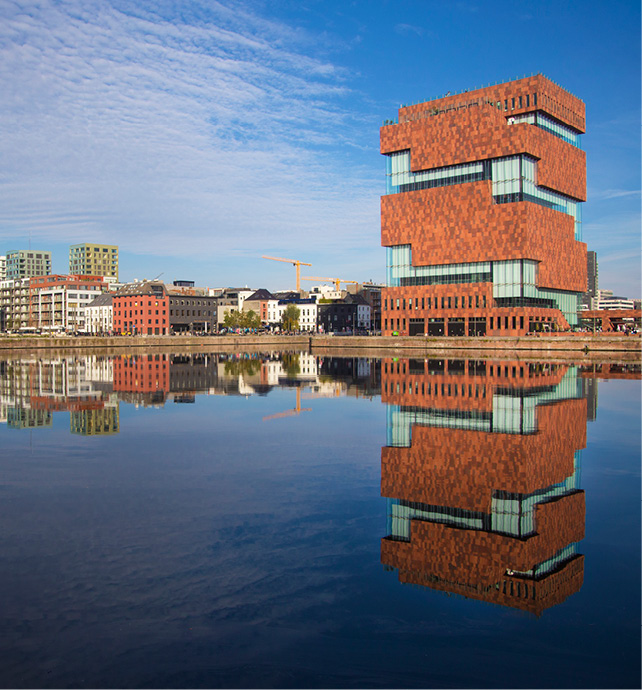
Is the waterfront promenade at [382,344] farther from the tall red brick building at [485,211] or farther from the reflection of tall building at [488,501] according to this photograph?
the reflection of tall building at [488,501]

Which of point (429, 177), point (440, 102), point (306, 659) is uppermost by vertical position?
point (440, 102)

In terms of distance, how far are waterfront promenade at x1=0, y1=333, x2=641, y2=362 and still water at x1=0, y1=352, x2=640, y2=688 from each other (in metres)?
82.0

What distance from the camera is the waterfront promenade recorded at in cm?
11344

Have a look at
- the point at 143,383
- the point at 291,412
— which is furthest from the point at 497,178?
the point at 291,412

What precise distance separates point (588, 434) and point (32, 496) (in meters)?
23.0

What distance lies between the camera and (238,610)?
37.6ft

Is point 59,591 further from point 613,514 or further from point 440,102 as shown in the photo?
point 440,102

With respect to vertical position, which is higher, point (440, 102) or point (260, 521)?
point (440, 102)

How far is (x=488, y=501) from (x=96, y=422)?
2365 cm

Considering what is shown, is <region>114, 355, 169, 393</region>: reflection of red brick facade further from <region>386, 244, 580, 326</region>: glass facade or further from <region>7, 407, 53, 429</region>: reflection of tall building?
<region>386, 244, 580, 326</region>: glass facade

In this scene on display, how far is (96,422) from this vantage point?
115 ft

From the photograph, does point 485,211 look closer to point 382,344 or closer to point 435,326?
point 435,326

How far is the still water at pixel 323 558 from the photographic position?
9906mm

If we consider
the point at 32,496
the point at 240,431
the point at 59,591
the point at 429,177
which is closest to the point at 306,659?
the point at 59,591
